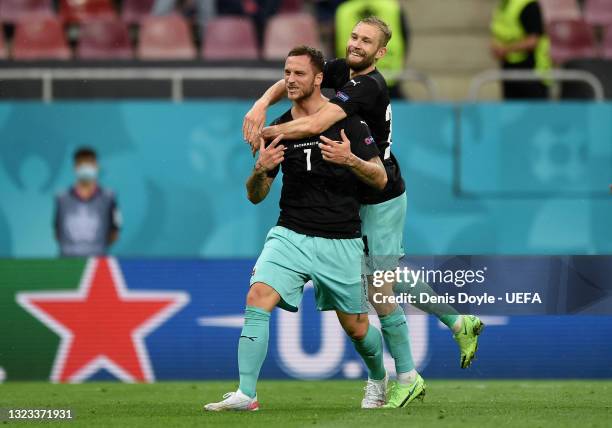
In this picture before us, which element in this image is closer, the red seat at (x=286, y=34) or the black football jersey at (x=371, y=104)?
the black football jersey at (x=371, y=104)

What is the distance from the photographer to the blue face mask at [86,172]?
14.5m

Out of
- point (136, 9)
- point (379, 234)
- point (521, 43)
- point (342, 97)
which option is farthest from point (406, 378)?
point (136, 9)

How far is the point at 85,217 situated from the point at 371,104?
20.6 feet

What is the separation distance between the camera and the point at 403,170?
47.7 feet

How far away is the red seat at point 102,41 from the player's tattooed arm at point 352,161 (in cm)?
757

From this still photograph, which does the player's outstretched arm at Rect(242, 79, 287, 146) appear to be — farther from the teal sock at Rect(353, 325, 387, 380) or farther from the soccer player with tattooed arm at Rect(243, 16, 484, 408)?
the teal sock at Rect(353, 325, 387, 380)

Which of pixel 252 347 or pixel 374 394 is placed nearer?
pixel 252 347

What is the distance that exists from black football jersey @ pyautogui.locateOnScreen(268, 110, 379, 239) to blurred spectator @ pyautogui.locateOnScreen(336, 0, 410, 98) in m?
6.31

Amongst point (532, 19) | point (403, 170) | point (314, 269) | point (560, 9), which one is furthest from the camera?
point (560, 9)

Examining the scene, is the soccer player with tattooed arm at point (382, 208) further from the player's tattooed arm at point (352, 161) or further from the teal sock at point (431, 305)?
the player's tattooed arm at point (352, 161)

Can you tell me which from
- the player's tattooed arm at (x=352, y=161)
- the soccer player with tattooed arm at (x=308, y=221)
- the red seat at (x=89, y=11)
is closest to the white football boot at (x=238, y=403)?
the soccer player with tattooed arm at (x=308, y=221)

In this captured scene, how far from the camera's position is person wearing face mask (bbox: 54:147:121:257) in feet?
47.8

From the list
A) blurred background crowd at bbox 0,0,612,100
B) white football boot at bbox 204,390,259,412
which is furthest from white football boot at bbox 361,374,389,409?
blurred background crowd at bbox 0,0,612,100

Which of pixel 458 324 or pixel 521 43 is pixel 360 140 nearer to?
pixel 458 324
